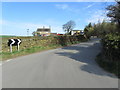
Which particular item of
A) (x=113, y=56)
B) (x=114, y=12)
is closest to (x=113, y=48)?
(x=113, y=56)

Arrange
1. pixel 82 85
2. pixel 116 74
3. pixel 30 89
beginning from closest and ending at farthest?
pixel 30 89, pixel 82 85, pixel 116 74

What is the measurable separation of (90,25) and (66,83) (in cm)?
6886

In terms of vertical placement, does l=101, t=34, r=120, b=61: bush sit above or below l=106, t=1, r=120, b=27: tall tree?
below

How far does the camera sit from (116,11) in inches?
604

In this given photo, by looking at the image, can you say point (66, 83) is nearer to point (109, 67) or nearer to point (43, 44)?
point (109, 67)

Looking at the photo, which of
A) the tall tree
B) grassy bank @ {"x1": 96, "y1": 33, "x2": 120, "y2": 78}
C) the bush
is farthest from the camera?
the tall tree

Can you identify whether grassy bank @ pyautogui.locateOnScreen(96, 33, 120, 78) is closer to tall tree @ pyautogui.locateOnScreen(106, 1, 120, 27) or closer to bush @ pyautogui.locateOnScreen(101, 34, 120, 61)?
bush @ pyautogui.locateOnScreen(101, 34, 120, 61)

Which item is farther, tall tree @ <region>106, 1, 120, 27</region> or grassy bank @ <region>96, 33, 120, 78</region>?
tall tree @ <region>106, 1, 120, 27</region>

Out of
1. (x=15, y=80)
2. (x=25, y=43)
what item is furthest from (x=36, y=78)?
(x=25, y=43)

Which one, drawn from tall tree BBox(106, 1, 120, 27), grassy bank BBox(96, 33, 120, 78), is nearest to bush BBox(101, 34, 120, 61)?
grassy bank BBox(96, 33, 120, 78)

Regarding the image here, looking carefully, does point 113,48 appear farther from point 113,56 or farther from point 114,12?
point 114,12

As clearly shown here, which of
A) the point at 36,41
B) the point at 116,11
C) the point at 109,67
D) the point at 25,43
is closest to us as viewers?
the point at 109,67

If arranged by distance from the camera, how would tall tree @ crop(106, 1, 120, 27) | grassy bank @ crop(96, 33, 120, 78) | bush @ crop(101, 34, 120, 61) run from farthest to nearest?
tall tree @ crop(106, 1, 120, 27) → bush @ crop(101, 34, 120, 61) → grassy bank @ crop(96, 33, 120, 78)

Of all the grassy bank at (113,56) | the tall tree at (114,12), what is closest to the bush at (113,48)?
the grassy bank at (113,56)
